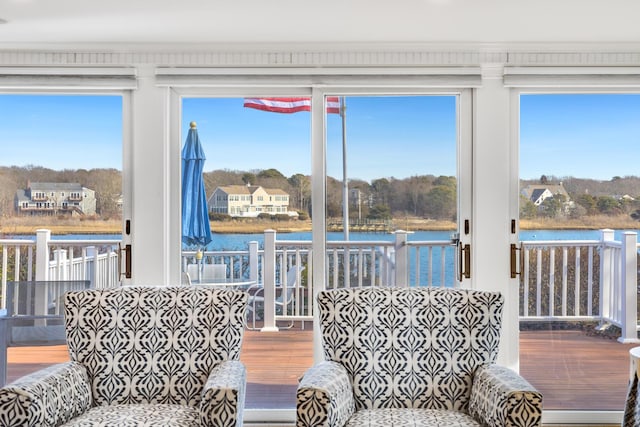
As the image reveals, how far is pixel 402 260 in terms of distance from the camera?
401 centimetres

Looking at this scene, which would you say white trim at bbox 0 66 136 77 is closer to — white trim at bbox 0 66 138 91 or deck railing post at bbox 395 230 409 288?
white trim at bbox 0 66 138 91

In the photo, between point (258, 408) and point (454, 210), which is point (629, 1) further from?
point (258, 408)

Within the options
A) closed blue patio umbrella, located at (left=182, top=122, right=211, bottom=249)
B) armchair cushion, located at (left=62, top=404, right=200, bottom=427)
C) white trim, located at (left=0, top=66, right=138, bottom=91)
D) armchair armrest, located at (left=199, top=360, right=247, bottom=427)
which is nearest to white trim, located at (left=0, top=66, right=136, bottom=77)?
white trim, located at (left=0, top=66, right=138, bottom=91)

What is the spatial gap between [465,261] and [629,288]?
104 centimetres

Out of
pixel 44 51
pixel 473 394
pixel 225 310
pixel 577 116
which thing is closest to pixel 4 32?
pixel 44 51

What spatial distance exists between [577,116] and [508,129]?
47 cm

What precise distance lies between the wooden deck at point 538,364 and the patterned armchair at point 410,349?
1056mm

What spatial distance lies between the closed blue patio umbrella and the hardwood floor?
0.75 metres

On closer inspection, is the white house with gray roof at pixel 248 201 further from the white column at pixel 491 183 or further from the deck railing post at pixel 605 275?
the deck railing post at pixel 605 275

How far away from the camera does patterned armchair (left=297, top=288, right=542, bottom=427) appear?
9.32 ft

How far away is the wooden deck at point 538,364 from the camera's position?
3.97 metres

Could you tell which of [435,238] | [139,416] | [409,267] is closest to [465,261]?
[435,238]

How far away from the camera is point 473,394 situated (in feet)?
9.15

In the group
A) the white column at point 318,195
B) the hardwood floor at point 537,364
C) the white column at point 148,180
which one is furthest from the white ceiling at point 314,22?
Answer: the hardwood floor at point 537,364
